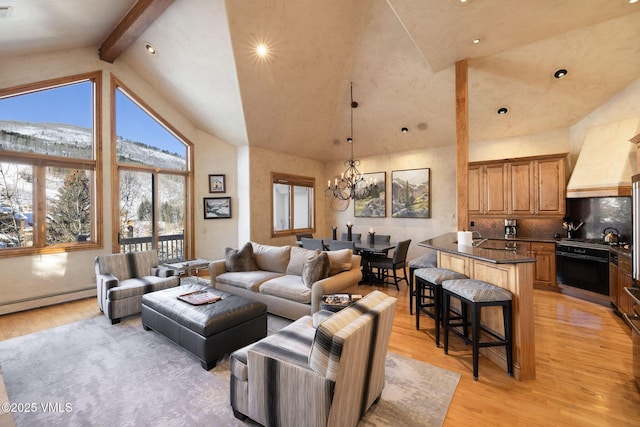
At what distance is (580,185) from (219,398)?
608 centimetres

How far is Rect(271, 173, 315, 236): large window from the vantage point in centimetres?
726

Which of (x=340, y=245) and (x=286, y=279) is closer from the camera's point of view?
(x=286, y=279)

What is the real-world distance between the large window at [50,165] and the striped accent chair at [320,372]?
15.6 ft

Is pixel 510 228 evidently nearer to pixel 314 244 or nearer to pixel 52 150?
pixel 314 244

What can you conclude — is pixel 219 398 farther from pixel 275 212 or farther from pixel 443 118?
pixel 443 118

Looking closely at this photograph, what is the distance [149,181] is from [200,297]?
12.4 feet

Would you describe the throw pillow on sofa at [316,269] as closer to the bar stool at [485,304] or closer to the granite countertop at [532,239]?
the bar stool at [485,304]

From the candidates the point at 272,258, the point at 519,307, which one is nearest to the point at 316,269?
the point at 272,258

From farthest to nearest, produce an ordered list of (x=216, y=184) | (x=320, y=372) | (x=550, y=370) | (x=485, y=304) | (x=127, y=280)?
(x=216, y=184) < (x=127, y=280) < (x=550, y=370) < (x=485, y=304) < (x=320, y=372)

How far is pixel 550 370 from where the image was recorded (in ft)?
8.54

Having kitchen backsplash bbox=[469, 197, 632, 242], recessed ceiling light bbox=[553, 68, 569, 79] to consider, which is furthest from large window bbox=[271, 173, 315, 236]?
recessed ceiling light bbox=[553, 68, 569, 79]

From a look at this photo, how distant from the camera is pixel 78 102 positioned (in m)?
4.84

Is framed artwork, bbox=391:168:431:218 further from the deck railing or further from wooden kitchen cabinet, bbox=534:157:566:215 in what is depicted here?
the deck railing

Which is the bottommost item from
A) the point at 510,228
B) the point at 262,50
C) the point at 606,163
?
the point at 510,228
